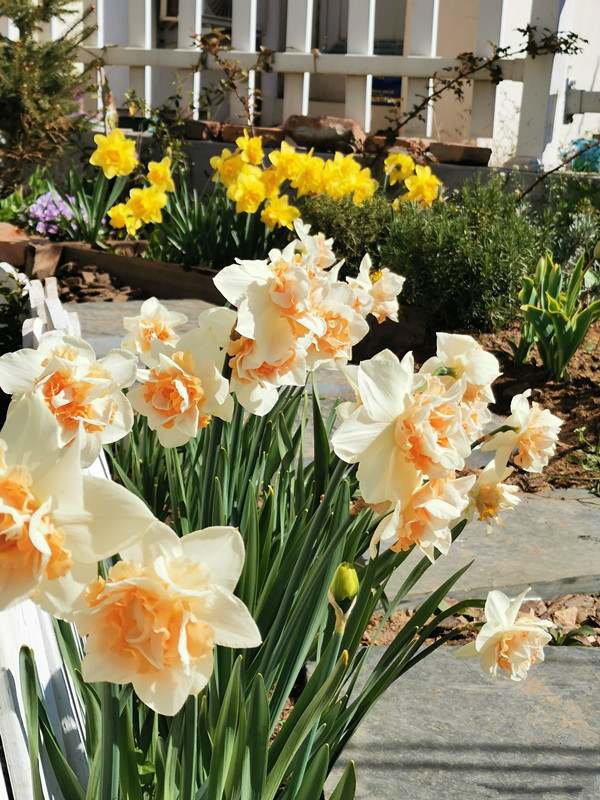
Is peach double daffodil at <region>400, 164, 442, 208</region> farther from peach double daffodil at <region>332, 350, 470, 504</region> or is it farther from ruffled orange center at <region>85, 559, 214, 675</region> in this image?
ruffled orange center at <region>85, 559, 214, 675</region>

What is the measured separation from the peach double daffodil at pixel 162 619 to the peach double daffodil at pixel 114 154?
422cm

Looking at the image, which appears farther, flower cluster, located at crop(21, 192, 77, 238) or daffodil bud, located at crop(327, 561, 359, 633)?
flower cluster, located at crop(21, 192, 77, 238)

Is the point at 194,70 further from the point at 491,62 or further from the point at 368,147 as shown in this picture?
→ the point at 491,62

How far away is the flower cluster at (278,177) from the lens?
4.12 m

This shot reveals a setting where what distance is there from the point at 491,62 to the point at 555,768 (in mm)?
5305

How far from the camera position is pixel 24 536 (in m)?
0.57

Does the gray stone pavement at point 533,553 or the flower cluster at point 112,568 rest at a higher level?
the flower cluster at point 112,568

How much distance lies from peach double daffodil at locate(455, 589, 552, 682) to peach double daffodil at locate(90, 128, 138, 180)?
12.9 feet

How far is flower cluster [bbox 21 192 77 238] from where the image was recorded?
571cm

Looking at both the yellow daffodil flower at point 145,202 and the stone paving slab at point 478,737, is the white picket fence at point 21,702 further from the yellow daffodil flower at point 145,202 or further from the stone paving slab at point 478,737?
the yellow daffodil flower at point 145,202

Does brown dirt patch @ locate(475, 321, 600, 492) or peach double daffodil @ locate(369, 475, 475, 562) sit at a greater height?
peach double daffodil @ locate(369, 475, 475, 562)

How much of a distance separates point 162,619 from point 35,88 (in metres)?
6.45

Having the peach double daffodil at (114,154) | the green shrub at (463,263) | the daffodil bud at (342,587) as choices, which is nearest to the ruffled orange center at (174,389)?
the daffodil bud at (342,587)

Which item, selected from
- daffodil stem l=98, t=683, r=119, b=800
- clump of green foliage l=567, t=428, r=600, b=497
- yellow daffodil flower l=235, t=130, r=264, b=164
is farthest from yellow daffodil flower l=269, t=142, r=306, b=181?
daffodil stem l=98, t=683, r=119, b=800
